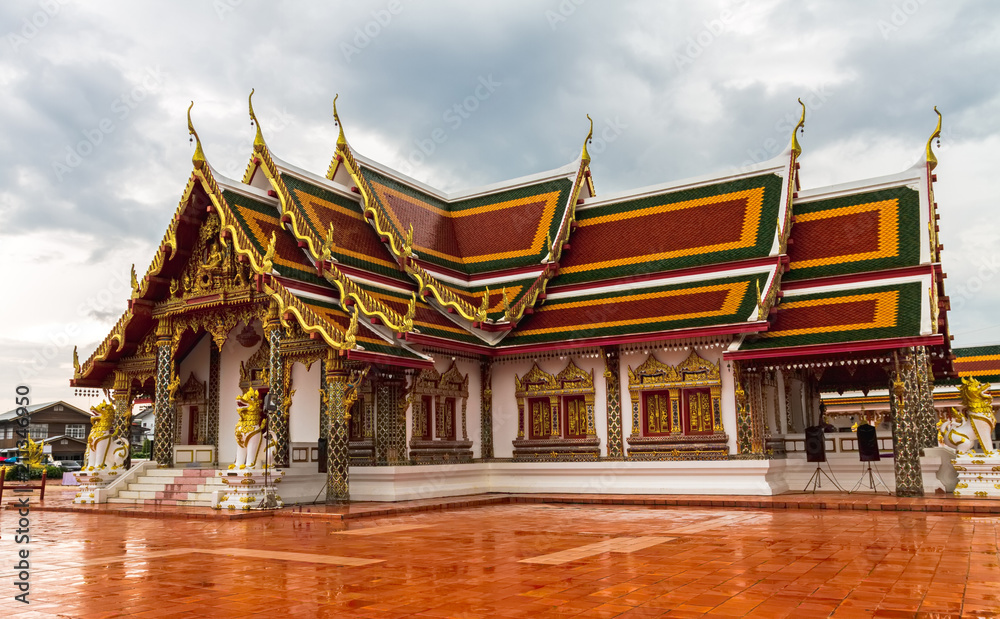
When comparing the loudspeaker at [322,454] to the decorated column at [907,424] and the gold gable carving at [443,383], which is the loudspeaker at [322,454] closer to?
the gold gable carving at [443,383]

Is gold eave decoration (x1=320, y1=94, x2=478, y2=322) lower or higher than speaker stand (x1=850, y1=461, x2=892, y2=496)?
higher

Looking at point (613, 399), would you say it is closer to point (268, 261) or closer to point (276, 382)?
point (276, 382)

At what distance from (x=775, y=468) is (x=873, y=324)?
2954 millimetres

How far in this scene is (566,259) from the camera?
1909 cm

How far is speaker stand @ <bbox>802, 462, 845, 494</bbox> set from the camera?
50.3 feet

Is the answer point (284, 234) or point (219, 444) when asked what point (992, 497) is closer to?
point (284, 234)

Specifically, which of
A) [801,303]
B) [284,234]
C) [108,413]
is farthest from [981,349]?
[108,413]

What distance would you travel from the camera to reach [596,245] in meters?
19.0

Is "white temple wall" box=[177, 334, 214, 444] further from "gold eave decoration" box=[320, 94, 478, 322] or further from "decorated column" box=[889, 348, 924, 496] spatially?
"decorated column" box=[889, 348, 924, 496]

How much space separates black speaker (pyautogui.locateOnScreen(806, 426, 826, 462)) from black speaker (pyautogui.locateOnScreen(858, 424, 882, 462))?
666 millimetres

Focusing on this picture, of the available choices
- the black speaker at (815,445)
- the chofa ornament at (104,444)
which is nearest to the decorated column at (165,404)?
the chofa ornament at (104,444)

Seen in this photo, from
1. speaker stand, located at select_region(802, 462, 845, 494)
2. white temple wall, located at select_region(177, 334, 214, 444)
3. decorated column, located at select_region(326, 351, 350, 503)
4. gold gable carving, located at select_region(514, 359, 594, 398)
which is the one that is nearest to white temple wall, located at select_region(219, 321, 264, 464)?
white temple wall, located at select_region(177, 334, 214, 444)

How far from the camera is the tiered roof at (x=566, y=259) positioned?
48.1ft

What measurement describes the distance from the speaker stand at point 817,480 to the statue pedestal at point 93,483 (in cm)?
1225
